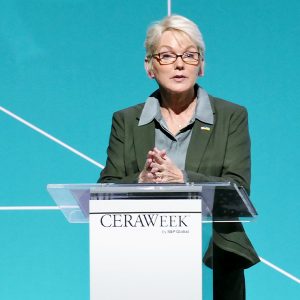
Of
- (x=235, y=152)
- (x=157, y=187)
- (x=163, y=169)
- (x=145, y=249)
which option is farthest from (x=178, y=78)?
(x=145, y=249)

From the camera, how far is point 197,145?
7.91 ft

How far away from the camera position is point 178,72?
2.43 metres

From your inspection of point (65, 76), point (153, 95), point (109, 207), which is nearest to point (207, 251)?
point (109, 207)

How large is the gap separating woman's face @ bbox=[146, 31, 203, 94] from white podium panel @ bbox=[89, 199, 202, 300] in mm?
496

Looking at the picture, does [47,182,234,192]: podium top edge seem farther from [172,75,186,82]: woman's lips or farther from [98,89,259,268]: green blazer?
[172,75,186,82]: woman's lips

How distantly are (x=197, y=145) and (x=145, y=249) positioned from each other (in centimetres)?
47

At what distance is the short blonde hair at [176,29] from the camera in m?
2.44

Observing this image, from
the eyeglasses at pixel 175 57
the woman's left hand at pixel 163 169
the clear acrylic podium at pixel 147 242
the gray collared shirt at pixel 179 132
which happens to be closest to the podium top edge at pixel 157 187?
the clear acrylic podium at pixel 147 242

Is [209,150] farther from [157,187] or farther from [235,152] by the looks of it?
[157,187]

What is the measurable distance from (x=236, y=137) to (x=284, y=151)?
1.05m

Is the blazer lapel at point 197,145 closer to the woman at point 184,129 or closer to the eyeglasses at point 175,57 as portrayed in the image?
the woman at point 184,129

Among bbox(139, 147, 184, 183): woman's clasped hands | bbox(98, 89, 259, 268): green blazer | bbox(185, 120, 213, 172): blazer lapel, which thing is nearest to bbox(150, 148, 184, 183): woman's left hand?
bbox(139, 147, 184, 183): woman's clasped hands

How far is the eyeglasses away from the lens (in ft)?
7.95

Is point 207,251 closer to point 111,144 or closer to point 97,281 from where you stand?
point 97,281
